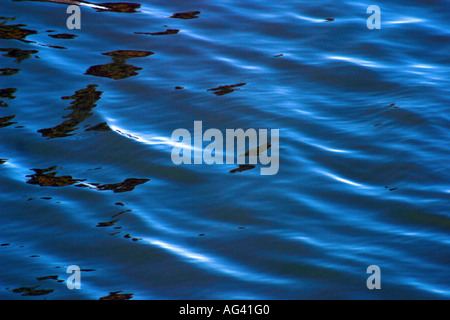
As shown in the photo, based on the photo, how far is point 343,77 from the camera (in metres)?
4.73

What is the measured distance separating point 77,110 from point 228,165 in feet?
4.17

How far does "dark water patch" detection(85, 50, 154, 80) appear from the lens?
480cm

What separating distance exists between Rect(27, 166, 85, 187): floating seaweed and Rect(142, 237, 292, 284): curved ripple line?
0.76 m

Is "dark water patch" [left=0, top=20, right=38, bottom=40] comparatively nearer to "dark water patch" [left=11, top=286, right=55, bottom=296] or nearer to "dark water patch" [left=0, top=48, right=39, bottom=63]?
"dark water patch" [left=0, top=48, right=39, bottom=63]

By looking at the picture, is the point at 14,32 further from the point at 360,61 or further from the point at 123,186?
the point at 360,61

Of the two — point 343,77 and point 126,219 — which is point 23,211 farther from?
point 343,77

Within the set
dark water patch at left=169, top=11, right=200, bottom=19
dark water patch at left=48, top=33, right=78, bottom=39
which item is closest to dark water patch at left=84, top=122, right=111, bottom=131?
dark water patch at left=48, top=33, right=78, bottom=39

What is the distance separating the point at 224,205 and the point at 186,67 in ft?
5.66

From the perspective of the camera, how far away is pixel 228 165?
3918mm

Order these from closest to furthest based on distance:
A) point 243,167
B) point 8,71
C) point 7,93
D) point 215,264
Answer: point 215,264, point 243,167, point 7,93, point 8,71

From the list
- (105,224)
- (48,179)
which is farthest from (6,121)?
(105,224)

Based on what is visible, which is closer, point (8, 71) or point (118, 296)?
point (118, 296)

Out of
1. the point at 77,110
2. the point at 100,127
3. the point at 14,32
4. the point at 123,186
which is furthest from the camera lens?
the point at 14,32

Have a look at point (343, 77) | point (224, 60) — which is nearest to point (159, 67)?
point (224, 60)
